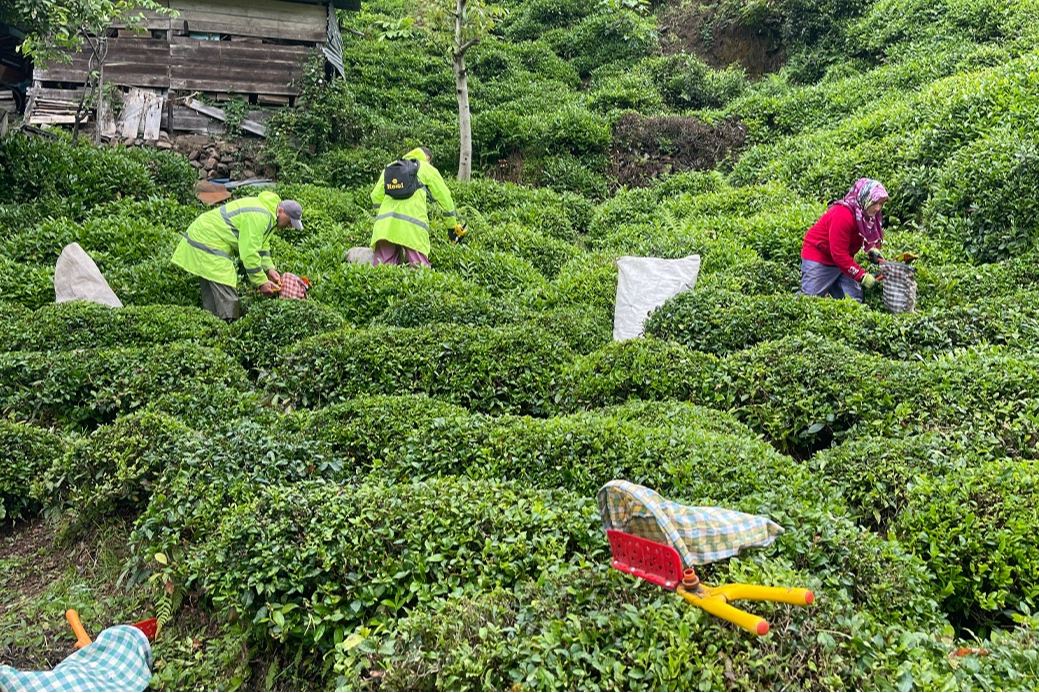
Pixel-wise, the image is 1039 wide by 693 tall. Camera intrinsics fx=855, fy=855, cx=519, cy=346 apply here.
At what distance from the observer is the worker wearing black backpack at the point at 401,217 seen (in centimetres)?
1049

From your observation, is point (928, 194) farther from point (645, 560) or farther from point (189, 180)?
point (189, 180)

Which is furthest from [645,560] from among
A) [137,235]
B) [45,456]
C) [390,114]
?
[390,114]

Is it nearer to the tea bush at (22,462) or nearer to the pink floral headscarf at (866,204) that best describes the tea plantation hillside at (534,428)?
the tea bush at (22,462)

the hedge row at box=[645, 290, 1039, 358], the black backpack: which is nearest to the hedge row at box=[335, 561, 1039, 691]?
the hedge row at box=[645, 290, 1039, 358]

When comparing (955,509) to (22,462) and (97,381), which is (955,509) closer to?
(22,462)

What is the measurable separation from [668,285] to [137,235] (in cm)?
679

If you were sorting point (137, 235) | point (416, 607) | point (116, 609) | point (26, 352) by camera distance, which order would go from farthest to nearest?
point (137, 235) < point (26, 352) < point (116, 609) < point (416, 607)

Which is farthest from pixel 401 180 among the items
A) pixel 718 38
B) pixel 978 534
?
pixel 718 38

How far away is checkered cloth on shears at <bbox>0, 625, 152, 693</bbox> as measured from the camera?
3.86 m

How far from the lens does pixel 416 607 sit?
13.9ft

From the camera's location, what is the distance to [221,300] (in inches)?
372

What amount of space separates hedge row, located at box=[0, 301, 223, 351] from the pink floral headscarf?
6554mm

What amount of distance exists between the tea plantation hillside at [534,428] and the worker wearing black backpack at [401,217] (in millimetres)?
442

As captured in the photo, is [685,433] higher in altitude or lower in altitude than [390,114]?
lower
